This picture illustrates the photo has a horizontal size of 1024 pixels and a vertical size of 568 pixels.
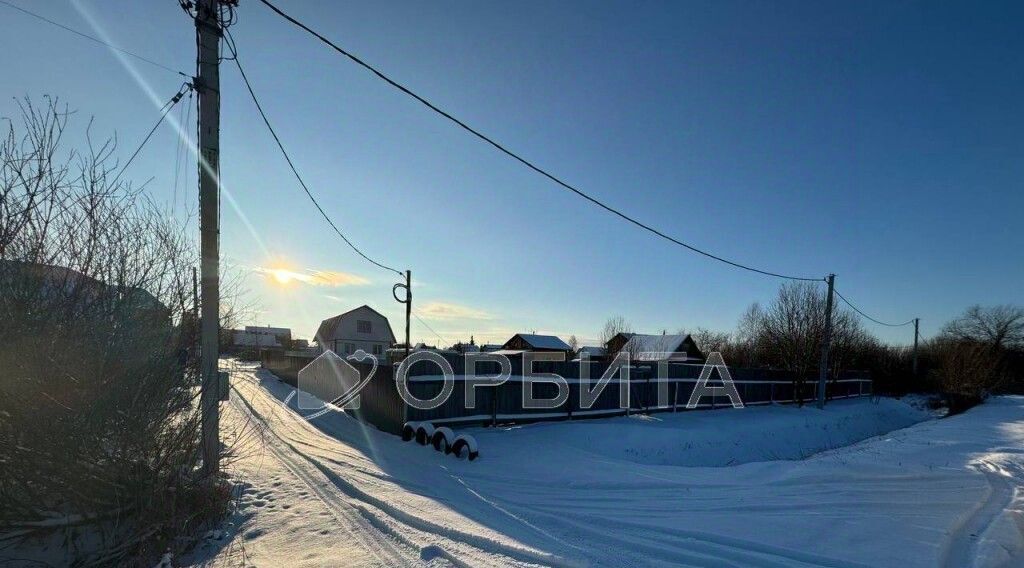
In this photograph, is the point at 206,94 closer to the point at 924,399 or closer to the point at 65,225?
the point at 65,225

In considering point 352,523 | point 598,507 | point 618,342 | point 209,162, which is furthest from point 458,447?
point 618,342

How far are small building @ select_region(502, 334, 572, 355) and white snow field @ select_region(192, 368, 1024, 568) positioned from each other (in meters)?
33.4

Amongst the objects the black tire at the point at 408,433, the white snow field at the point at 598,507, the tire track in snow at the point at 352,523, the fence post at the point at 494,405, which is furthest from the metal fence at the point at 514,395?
the tire track in snow at the point at 352,523

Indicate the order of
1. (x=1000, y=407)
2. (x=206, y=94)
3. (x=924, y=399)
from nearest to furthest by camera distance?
1. (x=206, y=94)
2. (x=1000, y=407)
3. (x=924, y=399)

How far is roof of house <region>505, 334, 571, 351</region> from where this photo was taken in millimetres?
44250

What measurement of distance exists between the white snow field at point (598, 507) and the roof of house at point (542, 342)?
3365cm

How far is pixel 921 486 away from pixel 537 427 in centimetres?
746

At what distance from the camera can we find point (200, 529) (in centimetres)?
464

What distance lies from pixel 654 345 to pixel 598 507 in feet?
116

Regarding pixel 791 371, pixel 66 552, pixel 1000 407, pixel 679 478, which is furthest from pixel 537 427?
pixel 1000 407

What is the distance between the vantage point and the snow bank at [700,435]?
1053 cm

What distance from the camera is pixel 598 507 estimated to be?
18.3ft

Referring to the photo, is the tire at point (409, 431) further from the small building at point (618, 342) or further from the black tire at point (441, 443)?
the small building at point (618, 342)

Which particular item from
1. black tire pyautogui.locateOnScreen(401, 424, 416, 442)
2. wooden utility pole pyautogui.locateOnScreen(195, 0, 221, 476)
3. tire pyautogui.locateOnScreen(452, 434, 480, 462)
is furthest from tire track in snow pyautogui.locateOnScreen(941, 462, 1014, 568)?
black tire pyautogui.locateOnScreen(401, 424, 416, 442)
